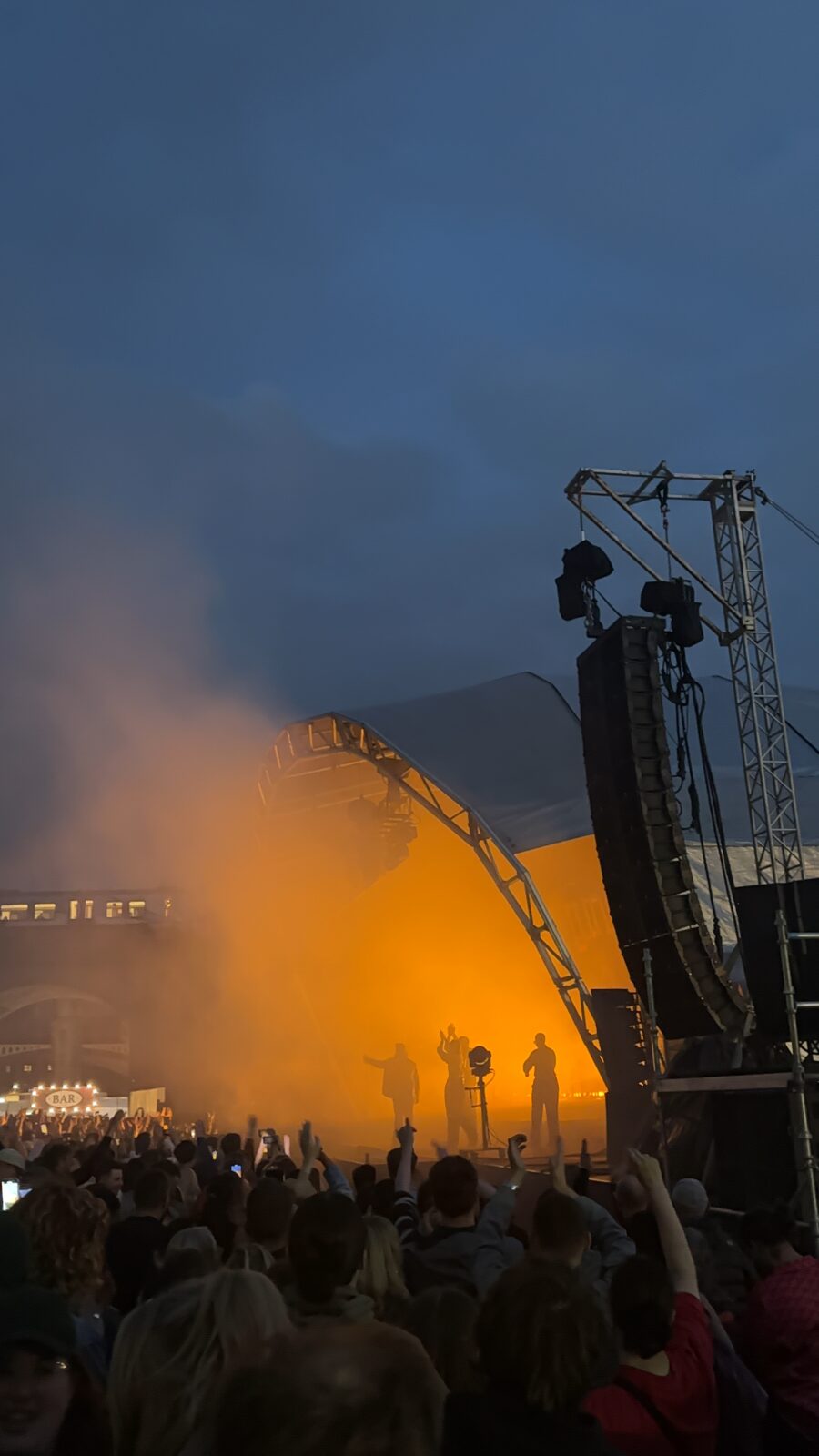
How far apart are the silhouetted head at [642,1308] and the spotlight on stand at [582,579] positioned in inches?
401

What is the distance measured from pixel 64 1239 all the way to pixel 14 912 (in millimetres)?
53801

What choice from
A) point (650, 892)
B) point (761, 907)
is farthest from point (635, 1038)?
Result: point (761, 907)

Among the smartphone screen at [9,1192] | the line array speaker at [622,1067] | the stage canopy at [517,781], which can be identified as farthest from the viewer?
the stage canopy at [517,781]

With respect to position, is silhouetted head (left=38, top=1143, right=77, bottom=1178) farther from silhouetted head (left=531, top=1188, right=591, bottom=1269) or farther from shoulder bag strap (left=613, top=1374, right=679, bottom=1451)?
shoulder bag strap (left=613, top=1374, right=679, bottom=1451)

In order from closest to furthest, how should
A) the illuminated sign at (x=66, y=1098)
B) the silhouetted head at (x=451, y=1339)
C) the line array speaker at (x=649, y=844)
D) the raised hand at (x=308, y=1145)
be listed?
the silhouetted head at (x=451, y=1339), the raised hand at (x=308, y=1145), the line array speaker at (x=649, y=844), the illuminated sign at (x=66, y=1098)

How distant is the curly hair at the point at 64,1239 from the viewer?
2.77 meters

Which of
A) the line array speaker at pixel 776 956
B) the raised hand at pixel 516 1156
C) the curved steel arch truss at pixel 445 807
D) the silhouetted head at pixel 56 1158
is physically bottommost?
the silhouetted head at pixel 56 1158

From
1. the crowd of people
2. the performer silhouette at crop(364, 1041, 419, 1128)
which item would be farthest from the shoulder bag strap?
the performer silhouette at crop(364, 1041, 419, 1128)

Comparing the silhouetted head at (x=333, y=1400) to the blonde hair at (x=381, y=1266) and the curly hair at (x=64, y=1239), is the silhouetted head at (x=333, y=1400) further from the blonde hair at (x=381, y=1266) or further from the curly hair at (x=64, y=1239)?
the curly hair at (x=64, y=1239)

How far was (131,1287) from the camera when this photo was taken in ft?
10.7

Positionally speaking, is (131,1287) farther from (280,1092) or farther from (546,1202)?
(280,1092)

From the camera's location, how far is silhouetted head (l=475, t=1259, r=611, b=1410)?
64.6 inches

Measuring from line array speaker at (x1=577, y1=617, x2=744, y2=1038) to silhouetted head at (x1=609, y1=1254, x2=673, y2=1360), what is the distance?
8.36m

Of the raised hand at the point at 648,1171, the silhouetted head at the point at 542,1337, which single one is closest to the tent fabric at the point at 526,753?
the raised hand at the point at 648,1171
